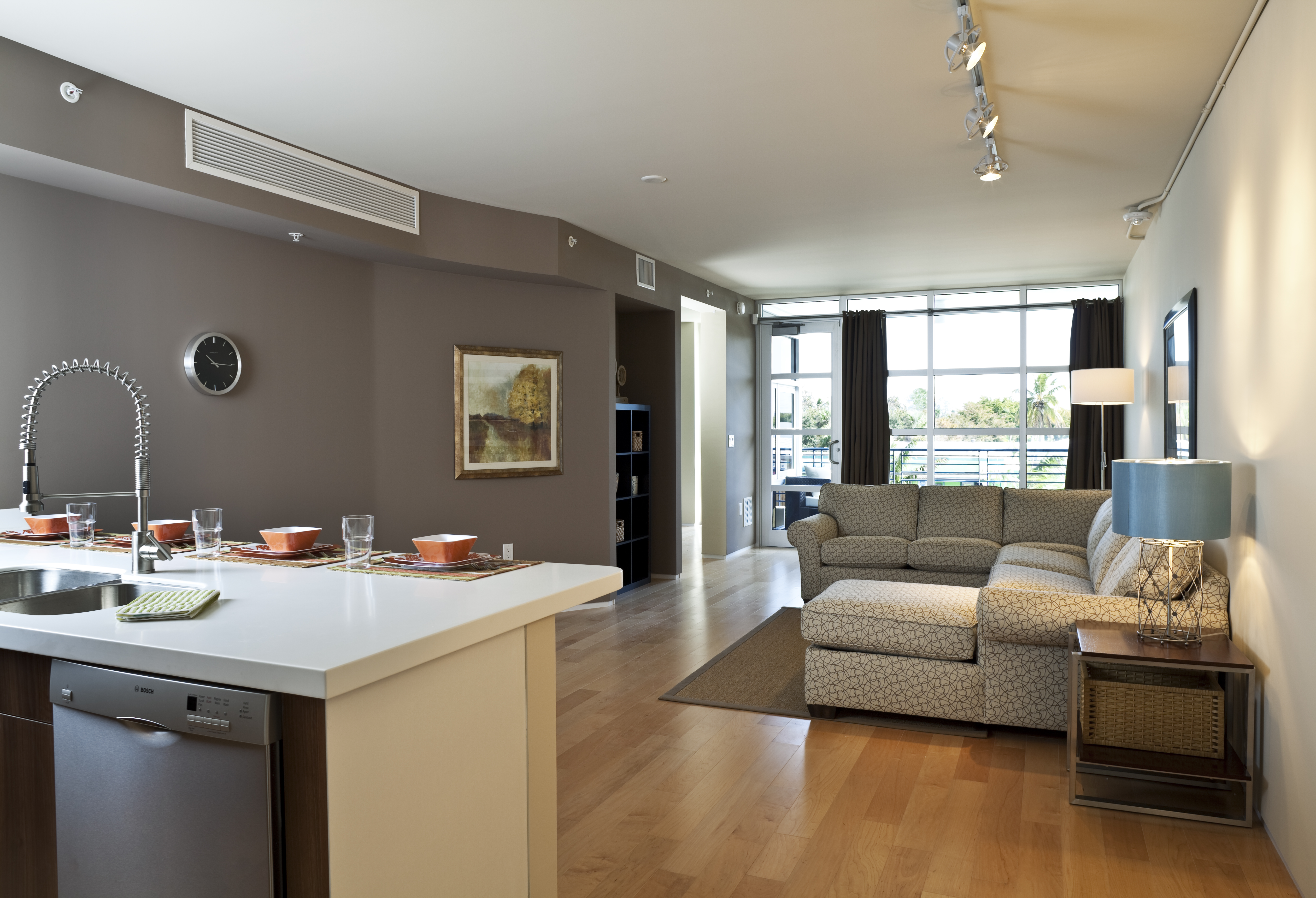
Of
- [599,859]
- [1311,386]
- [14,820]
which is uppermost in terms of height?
[1311,386]

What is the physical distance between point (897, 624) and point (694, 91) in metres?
2.35

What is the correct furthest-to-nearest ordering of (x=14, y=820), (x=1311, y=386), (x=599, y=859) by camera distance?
1. (x=599, y=859)
2. (x=1311, y=386)
3. (x=14, y=820)

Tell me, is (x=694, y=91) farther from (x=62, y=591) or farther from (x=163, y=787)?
(x=163, y=787)

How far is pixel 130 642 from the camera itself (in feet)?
4.75

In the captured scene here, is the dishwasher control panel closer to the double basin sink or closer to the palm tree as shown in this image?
the double basin sink

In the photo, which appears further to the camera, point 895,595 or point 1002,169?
point 1002,169

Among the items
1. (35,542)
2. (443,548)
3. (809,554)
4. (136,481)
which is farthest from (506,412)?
(443,548)

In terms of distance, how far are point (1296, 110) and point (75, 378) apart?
4477 mm

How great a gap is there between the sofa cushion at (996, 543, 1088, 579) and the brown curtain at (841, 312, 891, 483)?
10.5 feet

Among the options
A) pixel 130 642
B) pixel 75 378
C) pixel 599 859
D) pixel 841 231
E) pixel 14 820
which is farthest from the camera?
pixel 841 231

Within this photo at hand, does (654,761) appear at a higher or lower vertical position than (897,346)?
lower

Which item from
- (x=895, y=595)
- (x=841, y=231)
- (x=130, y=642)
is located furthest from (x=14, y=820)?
(x=841, y=231)

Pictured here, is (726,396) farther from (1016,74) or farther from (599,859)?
(599,859)

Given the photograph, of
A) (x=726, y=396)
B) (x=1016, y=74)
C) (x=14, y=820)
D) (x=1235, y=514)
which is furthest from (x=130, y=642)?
(x=726, y=396)
